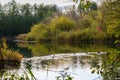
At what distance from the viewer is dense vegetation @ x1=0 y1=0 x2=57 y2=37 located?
54188mm

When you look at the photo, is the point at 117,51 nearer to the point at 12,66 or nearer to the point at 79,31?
the point at 12,66

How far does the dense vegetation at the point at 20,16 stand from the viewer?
178 ft

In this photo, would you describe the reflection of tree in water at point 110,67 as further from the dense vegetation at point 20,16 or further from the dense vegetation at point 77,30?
the dense vegetation at point 20,16

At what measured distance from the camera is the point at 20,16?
56.9m

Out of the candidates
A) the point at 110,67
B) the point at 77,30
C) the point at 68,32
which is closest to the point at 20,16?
the point at 68,32

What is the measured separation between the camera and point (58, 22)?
133ft

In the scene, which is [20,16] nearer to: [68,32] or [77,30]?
[68,32]

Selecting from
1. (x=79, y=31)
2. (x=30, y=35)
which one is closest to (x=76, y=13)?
(x=30, y=35)

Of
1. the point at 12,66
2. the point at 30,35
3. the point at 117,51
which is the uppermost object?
the point at 117,51

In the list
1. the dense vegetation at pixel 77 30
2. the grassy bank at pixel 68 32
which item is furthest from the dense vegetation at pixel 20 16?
the dense vegetation at pixel 77 30

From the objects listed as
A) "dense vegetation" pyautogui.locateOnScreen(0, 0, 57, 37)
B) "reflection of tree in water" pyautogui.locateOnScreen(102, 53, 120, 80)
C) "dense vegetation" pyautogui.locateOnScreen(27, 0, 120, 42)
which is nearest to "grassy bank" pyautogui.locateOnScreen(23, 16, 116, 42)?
"dense vegetation" pyautogui.locateOnScreen(27, 0, 120, 42)

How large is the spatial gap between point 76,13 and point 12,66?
43.8 meters

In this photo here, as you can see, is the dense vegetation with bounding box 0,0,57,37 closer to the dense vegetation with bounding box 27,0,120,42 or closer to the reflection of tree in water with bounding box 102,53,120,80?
the dense vegetation with bounding box 27,0,120,42

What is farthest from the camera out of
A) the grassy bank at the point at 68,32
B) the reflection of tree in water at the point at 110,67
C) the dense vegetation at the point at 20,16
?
the dense vegetation at the point at 20,16
